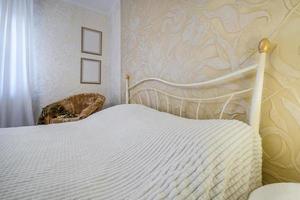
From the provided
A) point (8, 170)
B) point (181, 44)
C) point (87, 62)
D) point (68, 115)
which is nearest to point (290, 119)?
point (181, 44)

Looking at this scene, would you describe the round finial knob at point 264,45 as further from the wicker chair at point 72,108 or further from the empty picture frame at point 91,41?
the empty picture frame at point 91,41

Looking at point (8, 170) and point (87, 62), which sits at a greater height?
point (87, 62)

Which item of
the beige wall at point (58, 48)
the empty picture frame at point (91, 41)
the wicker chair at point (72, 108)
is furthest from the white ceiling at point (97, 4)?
the wicker chair at point (72, 108)

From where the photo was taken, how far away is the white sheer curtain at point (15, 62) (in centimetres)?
221

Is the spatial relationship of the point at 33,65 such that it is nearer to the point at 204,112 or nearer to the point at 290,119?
the point at 204,112

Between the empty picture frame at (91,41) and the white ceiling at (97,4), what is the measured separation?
35 cm

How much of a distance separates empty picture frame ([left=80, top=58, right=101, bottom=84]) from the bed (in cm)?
183

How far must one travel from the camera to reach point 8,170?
0.72 m

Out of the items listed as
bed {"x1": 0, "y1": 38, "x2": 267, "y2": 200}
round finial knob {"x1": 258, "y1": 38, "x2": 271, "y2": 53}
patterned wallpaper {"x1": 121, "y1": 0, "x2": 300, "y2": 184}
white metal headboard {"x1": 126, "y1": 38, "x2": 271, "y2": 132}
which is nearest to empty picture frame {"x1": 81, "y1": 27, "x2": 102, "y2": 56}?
patterned wallpaper {"x1": 121, "y1": 0, "x2": 300, "y2": 184}

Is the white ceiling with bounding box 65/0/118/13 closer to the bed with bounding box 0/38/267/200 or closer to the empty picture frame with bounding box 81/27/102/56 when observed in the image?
the empty picture frame with bounding box 81/27/102/56

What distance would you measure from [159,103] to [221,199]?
1.08m

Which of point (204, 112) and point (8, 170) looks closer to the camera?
point (8, 170)

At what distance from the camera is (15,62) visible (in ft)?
7.52

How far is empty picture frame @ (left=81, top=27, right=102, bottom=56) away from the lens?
2787 mm
